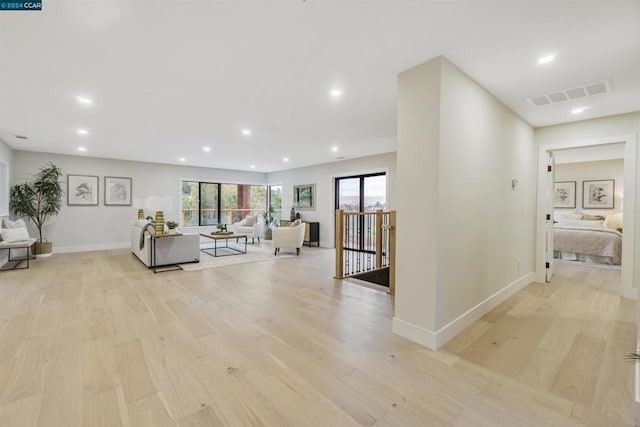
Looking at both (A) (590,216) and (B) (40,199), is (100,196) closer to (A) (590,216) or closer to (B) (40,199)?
(B) (40,199)

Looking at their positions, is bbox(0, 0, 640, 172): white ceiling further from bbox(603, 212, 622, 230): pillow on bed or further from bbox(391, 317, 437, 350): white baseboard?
bbox(603, 212, 622, 230): pillow on bed

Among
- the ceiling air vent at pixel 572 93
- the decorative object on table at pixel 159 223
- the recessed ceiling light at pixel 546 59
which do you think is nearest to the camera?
the recessed ceiling light at pixel 546 59

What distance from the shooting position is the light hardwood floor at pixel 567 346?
5.98 ft

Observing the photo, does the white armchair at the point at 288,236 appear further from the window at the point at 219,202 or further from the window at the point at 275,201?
the window at the point at 219,202

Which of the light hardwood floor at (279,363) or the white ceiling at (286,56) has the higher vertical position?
the white ceiling at (286,56)

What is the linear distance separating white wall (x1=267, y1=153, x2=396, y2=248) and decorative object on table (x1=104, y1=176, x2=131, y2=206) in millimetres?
4622

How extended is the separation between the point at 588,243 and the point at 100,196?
38.4ft

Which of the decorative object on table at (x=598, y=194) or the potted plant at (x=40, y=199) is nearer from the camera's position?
the potted plant at (x=40, y=199)

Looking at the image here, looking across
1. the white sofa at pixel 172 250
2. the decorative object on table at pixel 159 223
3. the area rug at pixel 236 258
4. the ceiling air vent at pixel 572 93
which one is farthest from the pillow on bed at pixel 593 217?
the decorative object on table at pixel 159 223

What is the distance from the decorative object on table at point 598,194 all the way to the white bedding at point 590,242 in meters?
1.69

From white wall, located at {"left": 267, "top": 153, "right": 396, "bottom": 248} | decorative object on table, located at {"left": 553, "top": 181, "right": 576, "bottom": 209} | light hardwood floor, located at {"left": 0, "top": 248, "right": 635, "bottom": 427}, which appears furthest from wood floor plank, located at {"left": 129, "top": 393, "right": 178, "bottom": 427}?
decorative object on table, located at {"left": 553, "top": 181, "right": 576, "bottom": 209}

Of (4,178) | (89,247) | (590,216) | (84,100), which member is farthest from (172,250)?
(590,216)

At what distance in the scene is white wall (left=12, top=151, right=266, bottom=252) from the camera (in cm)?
681

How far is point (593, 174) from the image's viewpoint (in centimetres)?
750
